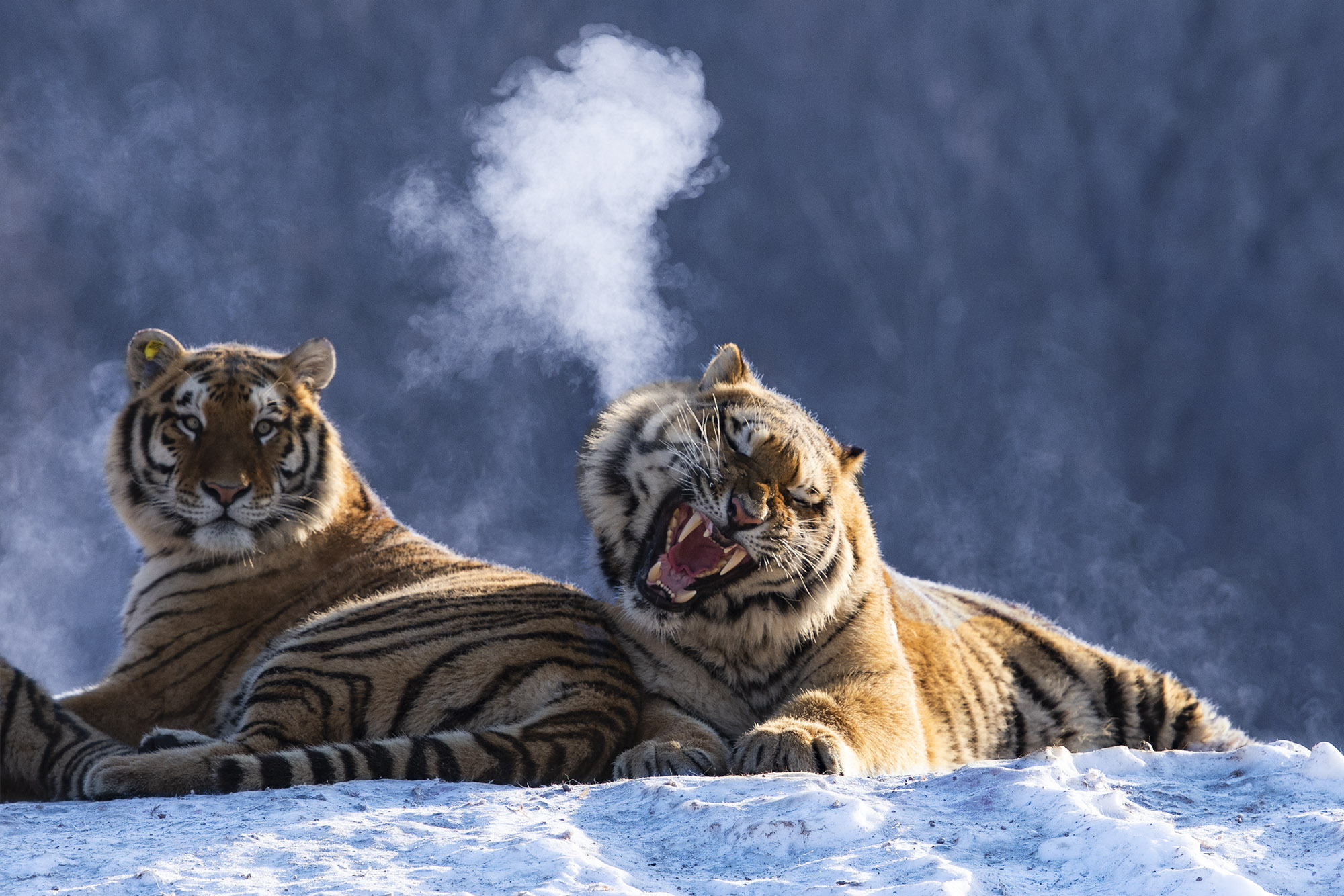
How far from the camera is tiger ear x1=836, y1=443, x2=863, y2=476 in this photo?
3.79m

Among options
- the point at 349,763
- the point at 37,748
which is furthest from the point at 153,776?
the point at 37,748

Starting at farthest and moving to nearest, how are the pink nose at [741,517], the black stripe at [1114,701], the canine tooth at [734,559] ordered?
1. the black stripe at [1114,701]
2. the canine tooth at [734,559]
3. the pink nose at [741,517]

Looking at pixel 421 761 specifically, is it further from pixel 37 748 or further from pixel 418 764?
pixel 37 748

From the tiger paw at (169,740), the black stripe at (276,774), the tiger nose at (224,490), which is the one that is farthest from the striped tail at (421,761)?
the tiger nose at (224,490)

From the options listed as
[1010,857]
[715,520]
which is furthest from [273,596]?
[1010,857]

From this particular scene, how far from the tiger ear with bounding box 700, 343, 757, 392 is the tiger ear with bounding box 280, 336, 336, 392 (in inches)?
57.8

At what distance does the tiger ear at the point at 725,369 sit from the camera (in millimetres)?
3877

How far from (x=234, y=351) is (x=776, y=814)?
287cm

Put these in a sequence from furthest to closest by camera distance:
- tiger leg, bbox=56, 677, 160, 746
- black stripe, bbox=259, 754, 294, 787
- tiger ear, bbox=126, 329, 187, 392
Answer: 1. tiger ear, bbox=126, 329, 187, 392
2. tiger leg, bbox=56, 677, 160, 746
3. black stripe, bbox=259, 754, 294, 787

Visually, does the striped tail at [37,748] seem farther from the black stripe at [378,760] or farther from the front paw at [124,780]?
the black stripe at [378,760]

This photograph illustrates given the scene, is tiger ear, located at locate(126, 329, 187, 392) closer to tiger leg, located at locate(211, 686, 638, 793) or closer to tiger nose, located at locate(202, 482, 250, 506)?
tiger nose, located at locate(202, 482, 250, 506)

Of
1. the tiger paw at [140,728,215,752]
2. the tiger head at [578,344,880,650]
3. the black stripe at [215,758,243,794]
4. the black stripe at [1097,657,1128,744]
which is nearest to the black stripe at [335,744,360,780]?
the black stripe at [215,758,243,794]

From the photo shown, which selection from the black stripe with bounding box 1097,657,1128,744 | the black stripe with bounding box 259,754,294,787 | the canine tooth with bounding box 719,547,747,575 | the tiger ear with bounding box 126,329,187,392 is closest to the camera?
the black stripe with bounding box 259,754,294,787

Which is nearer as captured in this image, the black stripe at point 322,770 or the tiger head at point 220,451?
the black stripe at point 322,770
